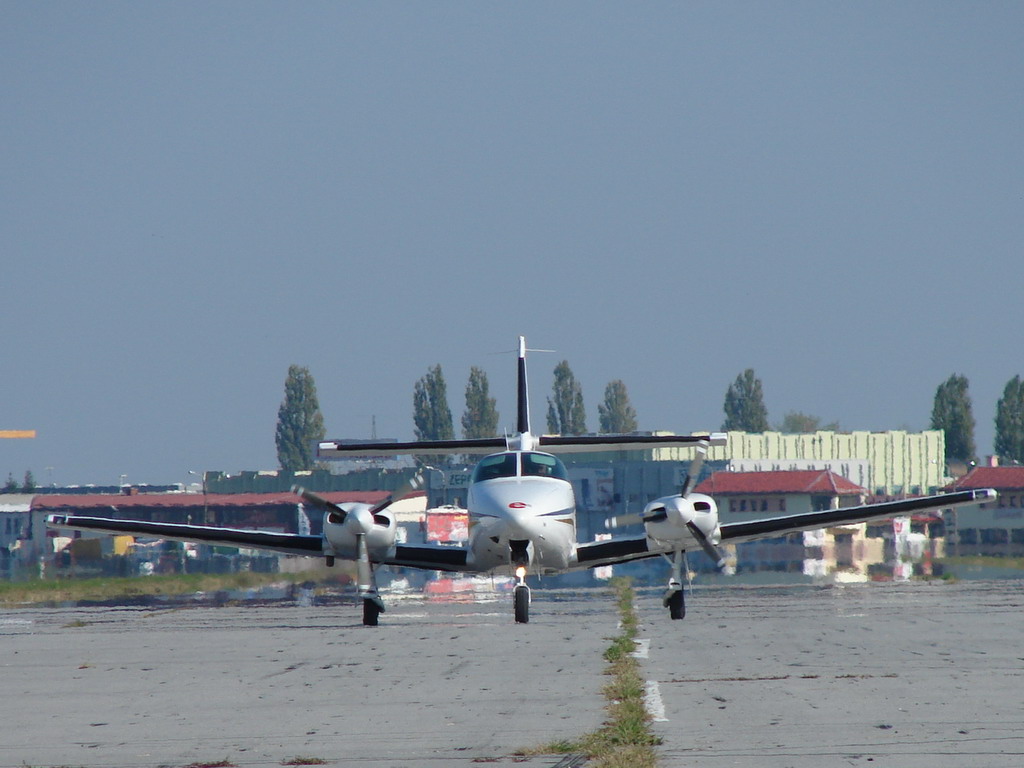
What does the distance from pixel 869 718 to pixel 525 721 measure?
328 centimetres

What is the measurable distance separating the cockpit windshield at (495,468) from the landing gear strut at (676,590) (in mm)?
3569

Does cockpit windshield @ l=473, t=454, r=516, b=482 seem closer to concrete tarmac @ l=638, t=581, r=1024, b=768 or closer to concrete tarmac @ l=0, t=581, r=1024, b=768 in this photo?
concrete tarmac @ l=0, t=581, r=1024, b=768

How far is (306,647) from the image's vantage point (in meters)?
21.8

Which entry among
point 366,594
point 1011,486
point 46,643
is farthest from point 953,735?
point 1011,486

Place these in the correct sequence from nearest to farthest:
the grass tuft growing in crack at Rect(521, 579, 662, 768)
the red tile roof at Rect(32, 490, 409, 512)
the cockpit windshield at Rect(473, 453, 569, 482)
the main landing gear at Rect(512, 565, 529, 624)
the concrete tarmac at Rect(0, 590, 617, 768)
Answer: the grass tuft growing in crack at Rect(521, 579, 662, 768) < the concrete tarmac at Rect(0, 590, 617, 768) < the cockpit windshield at Rect(473, 453, 569, 482) < the main landing gear at Rect(512, 565, 529, 624) < the red tile roof at Rect(32, 490, 409, 512)

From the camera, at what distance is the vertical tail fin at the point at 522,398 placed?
97.5 ft

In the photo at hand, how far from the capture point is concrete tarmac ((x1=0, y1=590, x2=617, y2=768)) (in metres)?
11.2

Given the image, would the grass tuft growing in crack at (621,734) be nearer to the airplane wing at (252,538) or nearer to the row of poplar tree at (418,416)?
the airplane wing at (252,538)

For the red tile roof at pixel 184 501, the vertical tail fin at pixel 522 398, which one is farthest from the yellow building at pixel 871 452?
the vertical tail fin at pixel 522 398

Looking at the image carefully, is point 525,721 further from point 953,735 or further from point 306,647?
point 306,647

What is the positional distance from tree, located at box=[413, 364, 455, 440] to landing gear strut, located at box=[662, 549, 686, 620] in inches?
3727

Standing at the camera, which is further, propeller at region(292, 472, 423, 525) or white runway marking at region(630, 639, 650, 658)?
propeller at region(292, 472, 423, 525)

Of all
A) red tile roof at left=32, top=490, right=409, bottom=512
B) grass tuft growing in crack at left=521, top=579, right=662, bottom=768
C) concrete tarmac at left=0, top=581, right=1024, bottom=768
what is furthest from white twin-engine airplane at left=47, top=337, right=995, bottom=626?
red tile roof at left=32, top=490, right=409, bottom=512

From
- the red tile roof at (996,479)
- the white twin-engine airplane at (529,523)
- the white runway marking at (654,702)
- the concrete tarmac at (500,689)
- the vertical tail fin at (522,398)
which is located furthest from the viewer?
the red tile roof at (996,479)
